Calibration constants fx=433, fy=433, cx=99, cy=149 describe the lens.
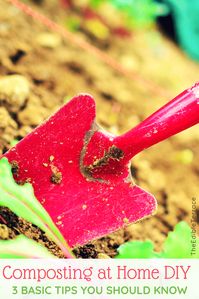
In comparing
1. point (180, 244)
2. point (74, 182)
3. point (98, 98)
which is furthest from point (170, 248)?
point (98, 98)

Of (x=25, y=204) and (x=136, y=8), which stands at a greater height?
(x=136, y=8)

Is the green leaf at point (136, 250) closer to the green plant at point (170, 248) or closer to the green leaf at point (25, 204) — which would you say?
the green plant at point (170, 248)

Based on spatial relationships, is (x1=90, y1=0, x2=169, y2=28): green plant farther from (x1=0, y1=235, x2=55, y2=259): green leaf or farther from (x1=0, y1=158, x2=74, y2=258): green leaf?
(x1=0, y1=235, x2=55, y2=259): green leaf

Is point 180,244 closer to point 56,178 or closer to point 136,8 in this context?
point 56,178

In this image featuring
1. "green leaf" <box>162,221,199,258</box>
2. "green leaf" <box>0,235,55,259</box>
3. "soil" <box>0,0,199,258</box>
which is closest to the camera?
"green leaf" <box>0,235,55,259</box>

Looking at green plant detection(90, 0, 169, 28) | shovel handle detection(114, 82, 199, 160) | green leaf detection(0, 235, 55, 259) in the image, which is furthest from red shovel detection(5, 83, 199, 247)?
green plant detection(90, 0, 169, 28)

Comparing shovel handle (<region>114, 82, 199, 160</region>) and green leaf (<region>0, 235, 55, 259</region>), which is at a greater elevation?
shovel handle (<region>114, 82, 199, 160</region>)
